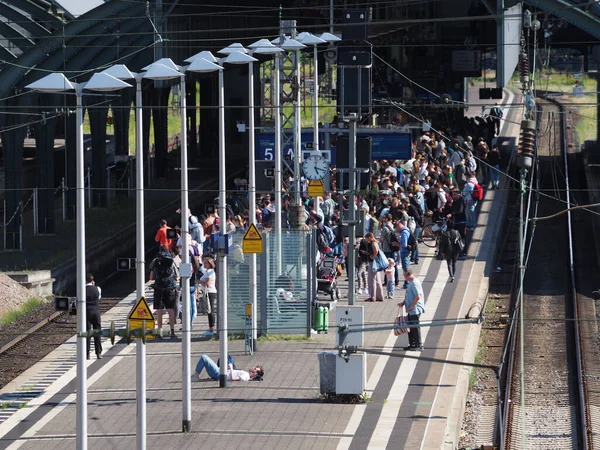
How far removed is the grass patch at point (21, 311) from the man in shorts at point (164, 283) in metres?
5.51

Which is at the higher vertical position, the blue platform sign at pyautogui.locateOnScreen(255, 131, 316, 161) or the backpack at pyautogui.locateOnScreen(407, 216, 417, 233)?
the blue platform sign at pyautogui.locateOnScreen(255, 131, 316, 161)

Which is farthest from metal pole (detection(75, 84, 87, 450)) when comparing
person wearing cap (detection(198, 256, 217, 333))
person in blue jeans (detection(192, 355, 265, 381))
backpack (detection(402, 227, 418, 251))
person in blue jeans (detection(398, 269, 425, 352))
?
backpack (detection(402, 227, 418, 251))

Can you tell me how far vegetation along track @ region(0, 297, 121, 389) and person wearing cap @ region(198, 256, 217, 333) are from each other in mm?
3217

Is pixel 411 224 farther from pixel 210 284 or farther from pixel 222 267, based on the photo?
pixel 222 267

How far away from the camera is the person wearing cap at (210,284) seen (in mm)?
26672

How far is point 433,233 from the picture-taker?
36.2 m

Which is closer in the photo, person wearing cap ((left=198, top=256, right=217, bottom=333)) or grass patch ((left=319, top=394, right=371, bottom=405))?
grass patch ((left=319, top=394, right=371, bottom=405))

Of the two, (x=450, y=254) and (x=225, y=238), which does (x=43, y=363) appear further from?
(x=450, y=254)

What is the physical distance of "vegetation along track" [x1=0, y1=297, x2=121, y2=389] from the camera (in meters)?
26.4

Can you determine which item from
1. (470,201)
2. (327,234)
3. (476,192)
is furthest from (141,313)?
(470,201)

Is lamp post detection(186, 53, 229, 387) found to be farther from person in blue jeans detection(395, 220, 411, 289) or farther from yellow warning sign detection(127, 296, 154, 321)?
person in blue jeans detection(395, 220, 411, 289)

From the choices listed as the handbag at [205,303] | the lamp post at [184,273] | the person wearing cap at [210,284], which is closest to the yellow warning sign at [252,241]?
the person wearing cap at [210,284]

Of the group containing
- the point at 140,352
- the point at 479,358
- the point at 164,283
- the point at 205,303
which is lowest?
the point at 479,358

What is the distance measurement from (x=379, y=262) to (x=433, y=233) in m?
7.28
